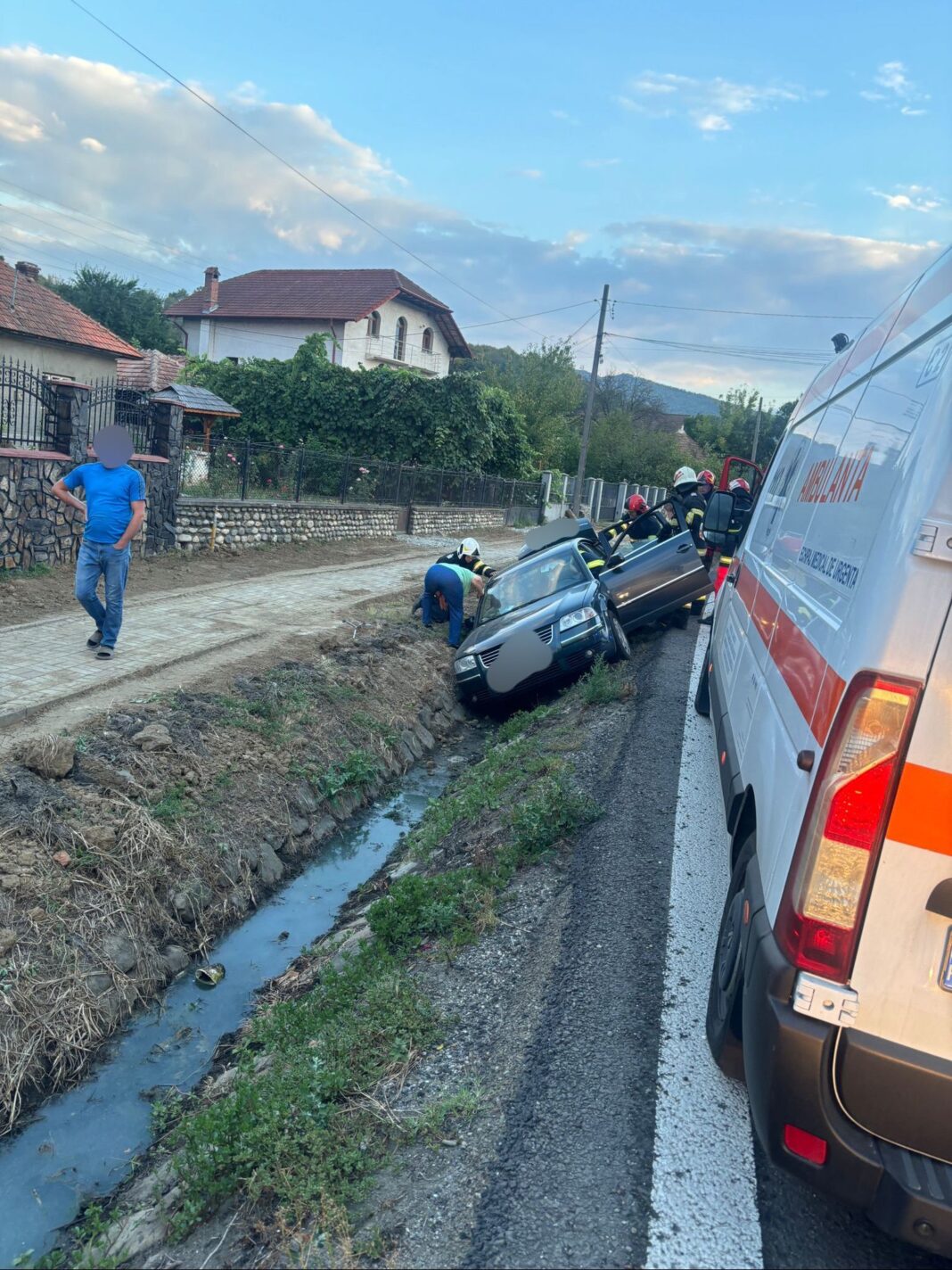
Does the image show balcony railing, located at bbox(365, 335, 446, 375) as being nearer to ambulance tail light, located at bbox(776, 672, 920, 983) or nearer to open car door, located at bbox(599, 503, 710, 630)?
open car door, located at bbox(599, 503, 710, 630)

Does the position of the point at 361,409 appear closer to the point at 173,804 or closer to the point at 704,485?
the point at 704,485

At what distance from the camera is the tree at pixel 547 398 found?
37.3 metres

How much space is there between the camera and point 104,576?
7.71m

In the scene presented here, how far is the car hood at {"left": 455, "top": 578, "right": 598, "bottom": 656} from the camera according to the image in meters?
9.42

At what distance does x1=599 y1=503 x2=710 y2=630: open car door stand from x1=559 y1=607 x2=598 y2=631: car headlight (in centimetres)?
95

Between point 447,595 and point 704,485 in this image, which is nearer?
point 447,595

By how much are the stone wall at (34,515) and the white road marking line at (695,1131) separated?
9074mm

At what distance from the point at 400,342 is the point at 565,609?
35122mm

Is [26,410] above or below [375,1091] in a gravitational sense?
above

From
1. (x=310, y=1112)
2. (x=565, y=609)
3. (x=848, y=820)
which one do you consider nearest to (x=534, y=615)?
(x=565, y=609)

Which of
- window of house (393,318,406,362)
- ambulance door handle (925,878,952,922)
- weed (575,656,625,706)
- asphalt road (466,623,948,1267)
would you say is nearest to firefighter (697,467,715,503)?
weed (575,656,625,706)

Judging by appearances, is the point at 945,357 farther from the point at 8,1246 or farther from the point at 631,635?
the point at 631,635

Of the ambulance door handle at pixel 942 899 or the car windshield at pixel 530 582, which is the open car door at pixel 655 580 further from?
the ambulance door handle at pixel 942 899

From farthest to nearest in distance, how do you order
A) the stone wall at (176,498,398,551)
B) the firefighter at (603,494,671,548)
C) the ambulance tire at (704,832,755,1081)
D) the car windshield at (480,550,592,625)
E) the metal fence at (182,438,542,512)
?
the metal fence at (182,438,542,512) < the stone wall at (176,498,398,551) < the firefighter at (603,494,671,548) < the car windshield at (480,550,592,625) < the ambulance tire at (704,832,755,1081)
